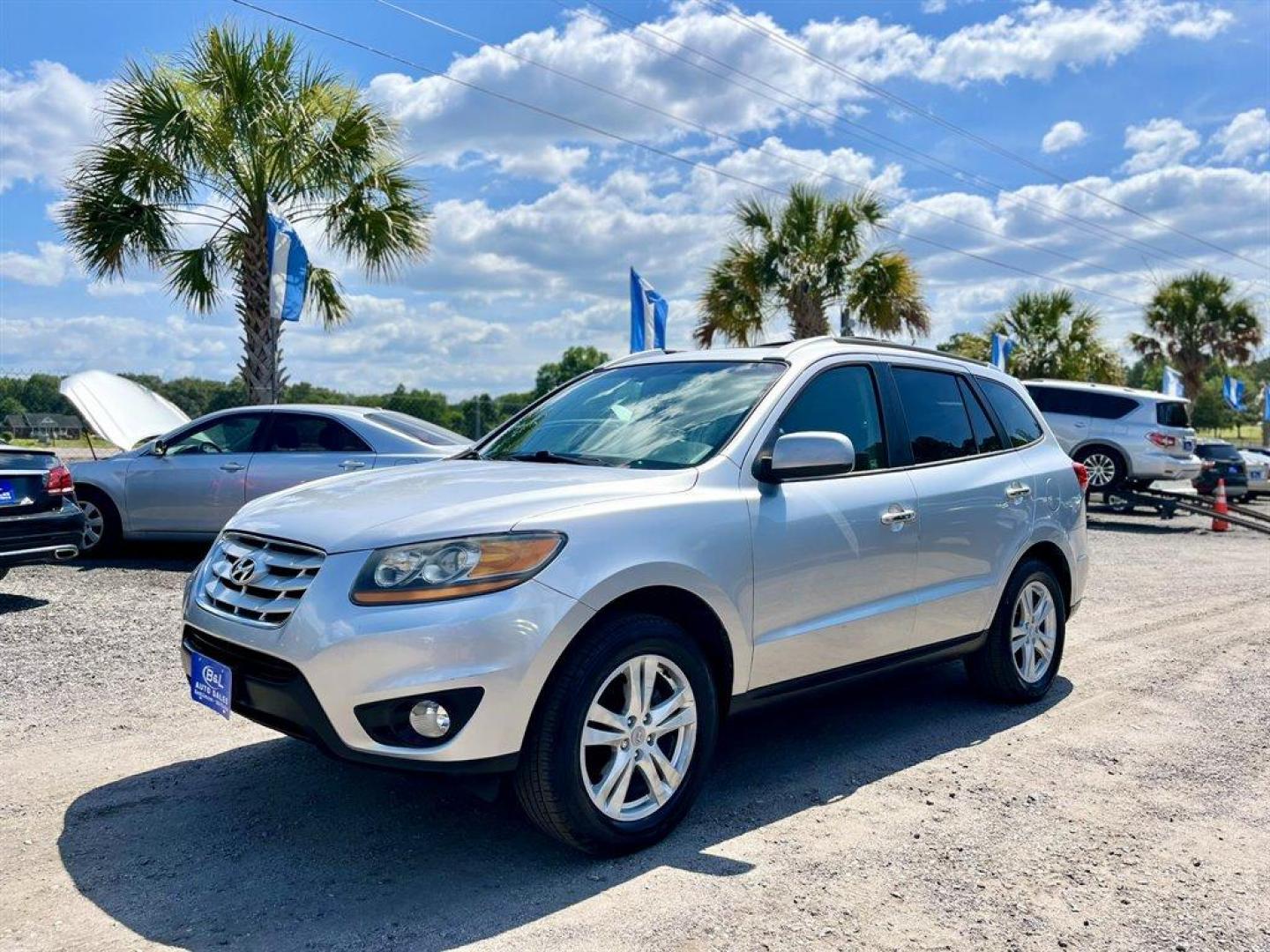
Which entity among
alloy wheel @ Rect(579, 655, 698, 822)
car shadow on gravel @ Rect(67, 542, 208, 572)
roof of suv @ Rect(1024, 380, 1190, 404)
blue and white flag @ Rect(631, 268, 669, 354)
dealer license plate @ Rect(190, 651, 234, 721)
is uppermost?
blue and white flag @ Rect(631, 268, 669, 354)

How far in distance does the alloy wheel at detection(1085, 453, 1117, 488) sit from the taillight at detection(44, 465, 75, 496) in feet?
49.3

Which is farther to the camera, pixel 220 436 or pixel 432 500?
pixel 220 436

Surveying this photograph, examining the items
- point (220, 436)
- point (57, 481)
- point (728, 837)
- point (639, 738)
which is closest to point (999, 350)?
point (220, 436)

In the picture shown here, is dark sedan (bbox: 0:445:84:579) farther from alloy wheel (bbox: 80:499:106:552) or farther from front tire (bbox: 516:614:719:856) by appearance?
front tire (bbox: 516:614:719:856)

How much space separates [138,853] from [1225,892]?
356 cm

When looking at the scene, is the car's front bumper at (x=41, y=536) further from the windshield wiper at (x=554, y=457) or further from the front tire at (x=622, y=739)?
the front tire at (x=622, y=739)

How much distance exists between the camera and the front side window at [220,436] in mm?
9555

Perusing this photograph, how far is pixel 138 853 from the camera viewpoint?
3553mm

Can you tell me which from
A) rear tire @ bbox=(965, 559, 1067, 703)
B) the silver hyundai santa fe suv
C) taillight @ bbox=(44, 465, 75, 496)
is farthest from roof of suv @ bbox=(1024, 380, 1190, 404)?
taillight @ bbox=(44, 465, 75, 496)

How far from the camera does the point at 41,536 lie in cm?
747

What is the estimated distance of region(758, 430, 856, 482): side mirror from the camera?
3938 mm

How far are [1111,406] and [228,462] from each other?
14.0 meters

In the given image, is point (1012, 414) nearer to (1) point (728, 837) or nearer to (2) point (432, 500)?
(1) point (728, 837)

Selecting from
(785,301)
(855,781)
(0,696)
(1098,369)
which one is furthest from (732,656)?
(1098,369)
